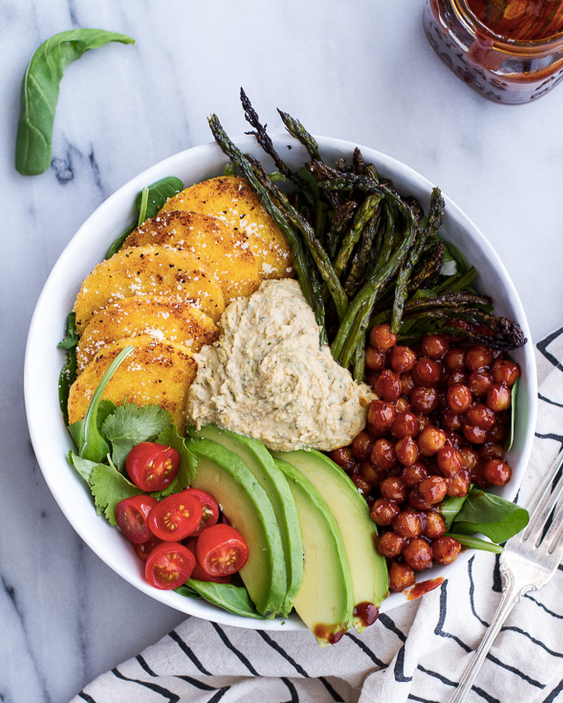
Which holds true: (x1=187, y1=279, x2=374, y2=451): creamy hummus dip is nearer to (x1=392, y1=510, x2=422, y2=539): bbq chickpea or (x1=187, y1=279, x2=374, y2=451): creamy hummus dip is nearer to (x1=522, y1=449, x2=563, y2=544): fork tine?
(x1=392, y1=510, x2=422, y2=539): bbq chickpea

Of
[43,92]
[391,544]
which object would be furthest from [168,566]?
[43,92]

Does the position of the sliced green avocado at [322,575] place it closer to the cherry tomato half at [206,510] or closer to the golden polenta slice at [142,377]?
the cherry tomato half at [206,510]

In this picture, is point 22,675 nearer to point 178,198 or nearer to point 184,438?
point 184,438

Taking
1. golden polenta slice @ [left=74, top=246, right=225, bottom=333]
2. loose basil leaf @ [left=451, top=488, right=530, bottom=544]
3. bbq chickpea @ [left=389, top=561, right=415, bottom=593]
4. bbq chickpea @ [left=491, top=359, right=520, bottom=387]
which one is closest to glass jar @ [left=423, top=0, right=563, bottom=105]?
bbq chickpea @ [left=491, top=359, right=520, bottom=387]

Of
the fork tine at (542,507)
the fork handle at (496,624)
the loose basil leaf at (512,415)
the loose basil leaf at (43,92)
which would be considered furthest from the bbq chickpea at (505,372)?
the loose basil leaf at (43,92)

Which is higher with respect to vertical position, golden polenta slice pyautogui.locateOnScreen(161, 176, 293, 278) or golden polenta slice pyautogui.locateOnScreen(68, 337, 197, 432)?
golden polenta slice pyautogui.locateOnScreen(161, 176, 293, 278)

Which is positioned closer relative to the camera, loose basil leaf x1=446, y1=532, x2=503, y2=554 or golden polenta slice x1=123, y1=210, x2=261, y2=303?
loose basil leaf x1=446, y1=532, x2=503, y2=554
